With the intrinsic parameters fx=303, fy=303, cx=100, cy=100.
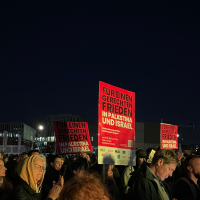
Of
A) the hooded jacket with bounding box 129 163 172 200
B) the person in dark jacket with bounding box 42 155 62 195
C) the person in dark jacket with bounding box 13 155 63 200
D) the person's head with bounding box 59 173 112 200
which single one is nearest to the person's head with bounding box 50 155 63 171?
the person in dark jacket with bounding box 42 155 62 195

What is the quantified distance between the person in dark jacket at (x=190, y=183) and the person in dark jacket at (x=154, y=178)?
24.0 inches

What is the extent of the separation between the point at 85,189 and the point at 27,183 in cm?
208

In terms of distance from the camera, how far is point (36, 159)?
397 cm

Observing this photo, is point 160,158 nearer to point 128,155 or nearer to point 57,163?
point 128,155

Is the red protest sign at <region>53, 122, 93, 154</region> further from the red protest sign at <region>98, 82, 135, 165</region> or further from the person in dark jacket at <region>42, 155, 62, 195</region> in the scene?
the red protest sign at <region>98, 82, 135, 165</region>

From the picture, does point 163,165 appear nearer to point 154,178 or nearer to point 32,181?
point 154,178

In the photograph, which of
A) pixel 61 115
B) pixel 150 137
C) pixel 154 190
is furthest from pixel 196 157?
pixel 61 115

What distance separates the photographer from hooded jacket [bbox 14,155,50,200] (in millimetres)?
3609

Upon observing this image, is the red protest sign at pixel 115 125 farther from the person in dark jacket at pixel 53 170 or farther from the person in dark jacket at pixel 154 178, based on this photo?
the person in dark jacket at pixel 53 170

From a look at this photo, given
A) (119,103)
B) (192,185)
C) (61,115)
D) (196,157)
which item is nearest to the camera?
(192,185)

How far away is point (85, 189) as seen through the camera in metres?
1.88

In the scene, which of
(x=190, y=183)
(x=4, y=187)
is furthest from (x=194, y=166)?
(x=4, y=187)

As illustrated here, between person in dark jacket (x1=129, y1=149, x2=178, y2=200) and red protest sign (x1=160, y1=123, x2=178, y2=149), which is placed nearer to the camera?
person in dark jacket (x1=129, y1=149, x2=178, y2=200)

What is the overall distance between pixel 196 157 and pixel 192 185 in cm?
56
